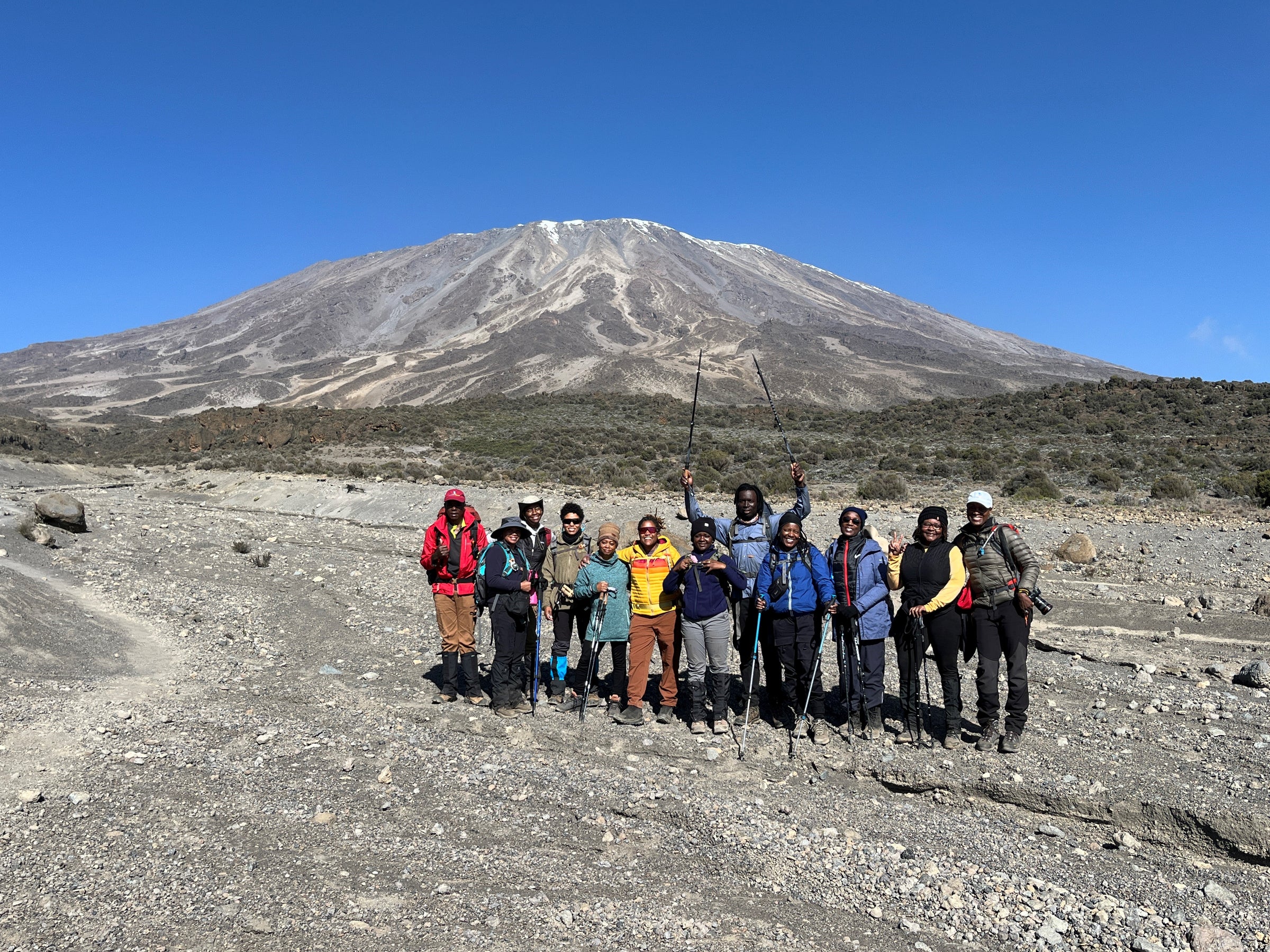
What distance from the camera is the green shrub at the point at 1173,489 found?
20.5 meters

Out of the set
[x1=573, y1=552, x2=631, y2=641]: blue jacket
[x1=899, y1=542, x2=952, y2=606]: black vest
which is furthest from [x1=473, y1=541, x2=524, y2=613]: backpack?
[x1=899, y1=542, x2=952, y2=606]: black vest

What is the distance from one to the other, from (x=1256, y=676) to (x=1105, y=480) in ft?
57.0

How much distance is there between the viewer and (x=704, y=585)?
639 cm

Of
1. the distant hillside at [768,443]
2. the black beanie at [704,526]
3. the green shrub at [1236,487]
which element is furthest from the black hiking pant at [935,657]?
the green shrub at [1236,487]

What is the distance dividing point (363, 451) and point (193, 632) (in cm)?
2880

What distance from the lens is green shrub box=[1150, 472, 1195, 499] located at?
2048 centimetres

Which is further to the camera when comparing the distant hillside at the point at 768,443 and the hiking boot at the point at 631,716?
the distant hillside at the point at 768,443

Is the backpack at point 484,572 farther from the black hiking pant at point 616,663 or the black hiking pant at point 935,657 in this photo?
the black hiking pant at point 935,657

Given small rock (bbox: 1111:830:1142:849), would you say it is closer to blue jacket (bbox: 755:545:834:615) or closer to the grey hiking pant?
blue jacket (bbox: 755:545:834:615)

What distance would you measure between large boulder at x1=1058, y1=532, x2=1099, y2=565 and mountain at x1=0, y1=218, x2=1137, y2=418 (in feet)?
235

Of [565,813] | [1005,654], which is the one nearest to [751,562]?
[1005,654]

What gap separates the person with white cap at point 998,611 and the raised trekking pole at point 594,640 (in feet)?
9.78

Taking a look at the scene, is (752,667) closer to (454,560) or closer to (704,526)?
(704,526)

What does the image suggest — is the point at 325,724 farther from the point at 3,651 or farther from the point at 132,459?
the point at 132,459
